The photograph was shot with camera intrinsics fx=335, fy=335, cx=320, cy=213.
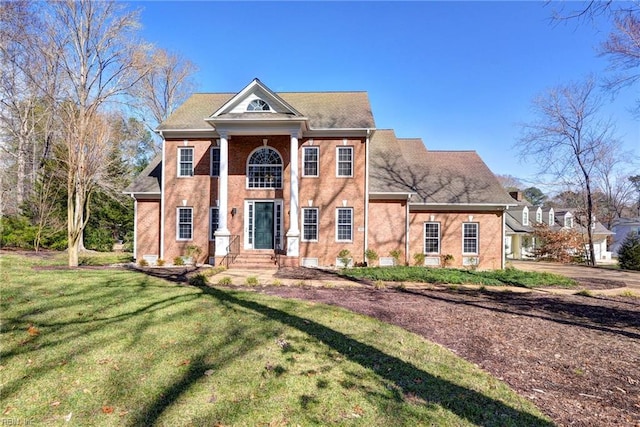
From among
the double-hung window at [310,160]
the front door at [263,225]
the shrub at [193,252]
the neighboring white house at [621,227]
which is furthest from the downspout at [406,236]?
the neighboring white house at [621,227]

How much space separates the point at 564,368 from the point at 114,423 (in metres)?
5.49

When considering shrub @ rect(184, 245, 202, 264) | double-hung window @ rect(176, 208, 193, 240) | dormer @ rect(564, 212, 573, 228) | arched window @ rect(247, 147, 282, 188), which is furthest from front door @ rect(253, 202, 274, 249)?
dormer @ rect(564, 212, 573, 228)

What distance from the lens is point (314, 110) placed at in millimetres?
17750

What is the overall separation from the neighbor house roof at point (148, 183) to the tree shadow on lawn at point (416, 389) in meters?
14.7

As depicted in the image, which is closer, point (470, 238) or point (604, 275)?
point (604, 275)

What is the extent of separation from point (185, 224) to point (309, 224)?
628 centimetres

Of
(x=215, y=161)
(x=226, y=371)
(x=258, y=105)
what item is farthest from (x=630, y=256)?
(x=226, y=371)

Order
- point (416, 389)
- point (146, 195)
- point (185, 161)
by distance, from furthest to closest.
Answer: point (146, 195) < point (185, 161) < point (416, 389)

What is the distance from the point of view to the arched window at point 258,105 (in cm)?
1555

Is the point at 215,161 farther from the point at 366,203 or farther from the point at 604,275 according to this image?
the point at 604,275

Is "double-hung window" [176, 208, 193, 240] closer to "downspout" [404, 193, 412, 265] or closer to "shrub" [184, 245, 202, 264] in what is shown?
"shrub" [184, 245, 202, 264]

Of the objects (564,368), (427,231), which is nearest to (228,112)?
(427,231)

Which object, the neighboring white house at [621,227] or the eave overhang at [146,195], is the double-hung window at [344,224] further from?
the neighboring white house at [621,227]

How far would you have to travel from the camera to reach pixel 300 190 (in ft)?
54.0
